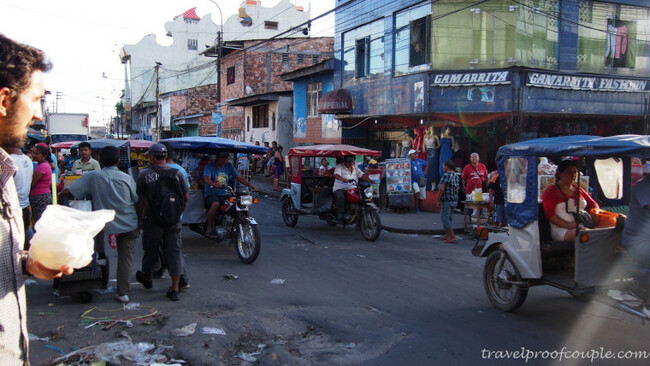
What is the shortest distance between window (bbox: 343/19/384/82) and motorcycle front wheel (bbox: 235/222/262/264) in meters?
12.3

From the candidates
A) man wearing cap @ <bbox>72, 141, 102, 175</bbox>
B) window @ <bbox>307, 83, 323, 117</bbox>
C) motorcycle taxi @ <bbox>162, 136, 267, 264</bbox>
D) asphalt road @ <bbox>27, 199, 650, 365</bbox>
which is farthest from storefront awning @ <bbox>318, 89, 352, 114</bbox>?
asphalt road @ <bbox>27, 199, 650, 365</bbox>

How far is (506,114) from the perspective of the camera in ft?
52.6

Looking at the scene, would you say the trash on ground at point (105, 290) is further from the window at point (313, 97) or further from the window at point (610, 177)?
the window at point (313, 97)

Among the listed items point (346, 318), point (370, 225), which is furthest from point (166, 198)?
point (370, 225)

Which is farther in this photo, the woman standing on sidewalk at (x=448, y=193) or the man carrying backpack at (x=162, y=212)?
the woman standing on sidewalk at (x=448, y=193)

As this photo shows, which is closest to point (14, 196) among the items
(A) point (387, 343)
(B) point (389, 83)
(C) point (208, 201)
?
(A) point (387, 343)

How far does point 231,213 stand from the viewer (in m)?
9.73

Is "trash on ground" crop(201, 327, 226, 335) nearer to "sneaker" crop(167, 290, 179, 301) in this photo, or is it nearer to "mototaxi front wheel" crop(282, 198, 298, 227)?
"sneaker" crop(167, 290, 179, 301)

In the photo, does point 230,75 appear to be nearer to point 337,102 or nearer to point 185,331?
point 337,102

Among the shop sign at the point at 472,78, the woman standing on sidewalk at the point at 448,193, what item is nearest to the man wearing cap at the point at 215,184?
the woman standing on sidewalk at the point at 448,193

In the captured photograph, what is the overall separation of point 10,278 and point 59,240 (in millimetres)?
284

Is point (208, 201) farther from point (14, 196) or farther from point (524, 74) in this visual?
point (524, 74)

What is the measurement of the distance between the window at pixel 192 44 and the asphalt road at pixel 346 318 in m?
56.0

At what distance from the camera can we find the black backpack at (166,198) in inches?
257
